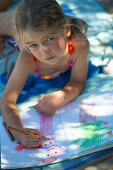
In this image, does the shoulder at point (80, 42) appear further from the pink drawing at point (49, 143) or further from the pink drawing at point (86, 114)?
the pink drawing at point (49, 143)

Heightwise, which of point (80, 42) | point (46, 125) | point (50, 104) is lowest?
point (46, 125)

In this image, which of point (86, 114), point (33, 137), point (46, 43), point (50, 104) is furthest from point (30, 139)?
point (46, 43)

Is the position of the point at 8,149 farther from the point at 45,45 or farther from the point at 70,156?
the point at 45,45

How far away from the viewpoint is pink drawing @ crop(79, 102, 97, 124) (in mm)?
1347

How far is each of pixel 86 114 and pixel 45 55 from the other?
422 millimetres

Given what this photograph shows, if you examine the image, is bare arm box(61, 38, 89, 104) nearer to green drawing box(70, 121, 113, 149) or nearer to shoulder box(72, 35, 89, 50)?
shoulder box(72, 35, 89, 50)

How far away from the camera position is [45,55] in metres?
1.24

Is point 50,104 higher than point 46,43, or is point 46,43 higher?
point 46,43

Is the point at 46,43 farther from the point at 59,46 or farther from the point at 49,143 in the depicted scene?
the point at 49,143

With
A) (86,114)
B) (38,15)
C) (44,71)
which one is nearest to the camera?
(38,15)

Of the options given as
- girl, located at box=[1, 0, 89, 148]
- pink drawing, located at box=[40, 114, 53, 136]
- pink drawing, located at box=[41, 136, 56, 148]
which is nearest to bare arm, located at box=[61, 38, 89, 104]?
girl, located at box=[1, 0, 89, 148]

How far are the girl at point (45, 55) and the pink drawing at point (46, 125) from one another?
0.03 m

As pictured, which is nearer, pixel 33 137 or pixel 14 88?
pixel 33 137

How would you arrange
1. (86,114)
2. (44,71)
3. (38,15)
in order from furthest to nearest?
(44,71)
(86,114)
(38,15)
